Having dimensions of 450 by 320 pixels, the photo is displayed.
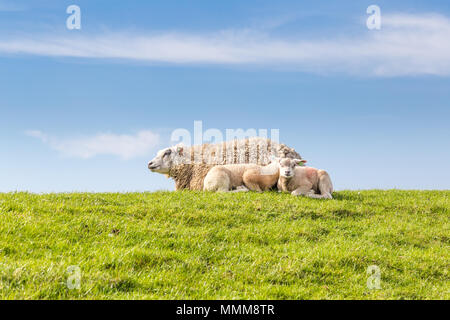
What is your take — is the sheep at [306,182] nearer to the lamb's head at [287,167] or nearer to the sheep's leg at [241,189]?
the lamb's head at [287,167]

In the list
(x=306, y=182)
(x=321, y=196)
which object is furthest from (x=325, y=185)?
(x=306, y=182)

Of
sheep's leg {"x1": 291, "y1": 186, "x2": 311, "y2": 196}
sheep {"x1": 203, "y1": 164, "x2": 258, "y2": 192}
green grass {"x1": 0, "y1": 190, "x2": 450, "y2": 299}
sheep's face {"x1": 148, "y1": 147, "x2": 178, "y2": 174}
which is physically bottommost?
green grass {"x1": 0, "y1": 190, "x2": 450, "y2": 299}

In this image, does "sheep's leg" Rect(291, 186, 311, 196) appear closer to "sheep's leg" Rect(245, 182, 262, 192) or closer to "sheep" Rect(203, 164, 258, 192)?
"sheep's leg" Rect(245, 182, 262, 192)

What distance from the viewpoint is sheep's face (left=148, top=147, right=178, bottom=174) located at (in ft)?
62.7

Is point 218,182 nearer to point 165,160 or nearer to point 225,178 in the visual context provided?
point 225,178

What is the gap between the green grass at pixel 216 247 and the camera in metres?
7.64

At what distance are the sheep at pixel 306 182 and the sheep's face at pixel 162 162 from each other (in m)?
5.16

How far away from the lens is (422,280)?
9359 millimetres

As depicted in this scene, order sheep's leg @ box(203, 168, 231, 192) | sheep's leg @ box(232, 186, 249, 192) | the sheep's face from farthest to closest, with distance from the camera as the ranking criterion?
1. the sheep's face
2. sheep's leg @ box(203, 168, 231, 192)
3. sheep's leg @ box(232, 186, 249, 192)

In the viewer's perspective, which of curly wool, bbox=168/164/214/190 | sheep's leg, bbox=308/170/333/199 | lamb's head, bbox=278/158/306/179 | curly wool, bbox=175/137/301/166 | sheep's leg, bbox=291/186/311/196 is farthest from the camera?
curly wool, bbox=175/137/301/166

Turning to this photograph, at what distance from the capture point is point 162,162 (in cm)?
1919

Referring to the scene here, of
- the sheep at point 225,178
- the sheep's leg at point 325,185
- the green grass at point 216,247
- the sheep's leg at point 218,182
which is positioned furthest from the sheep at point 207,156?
the green grass at point 216,247

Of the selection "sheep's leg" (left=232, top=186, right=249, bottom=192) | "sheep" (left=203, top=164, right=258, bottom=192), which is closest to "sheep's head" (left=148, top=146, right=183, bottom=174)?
"sheep" (left=203, top=164, right=258, bottom=192)
